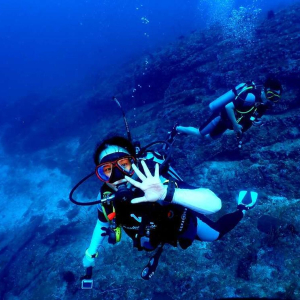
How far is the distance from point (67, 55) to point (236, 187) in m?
101

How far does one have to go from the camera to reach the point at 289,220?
576 cm

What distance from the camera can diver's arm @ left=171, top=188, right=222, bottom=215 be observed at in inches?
87.0

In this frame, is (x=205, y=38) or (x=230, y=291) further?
(x=205, y=38)

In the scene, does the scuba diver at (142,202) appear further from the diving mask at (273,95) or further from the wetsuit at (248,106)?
the diving mask at (273,95)

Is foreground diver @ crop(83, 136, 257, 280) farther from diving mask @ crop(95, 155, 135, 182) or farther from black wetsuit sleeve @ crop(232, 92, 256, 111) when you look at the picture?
black wetsuit sleeve @ crop(232, 92, 256, 111)

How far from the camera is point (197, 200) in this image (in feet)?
7.47

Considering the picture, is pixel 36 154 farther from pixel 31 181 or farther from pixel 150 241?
pixel 150 241

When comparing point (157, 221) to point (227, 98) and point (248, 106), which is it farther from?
point (227, 98)

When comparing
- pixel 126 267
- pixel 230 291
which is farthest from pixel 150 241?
pixel 126 267

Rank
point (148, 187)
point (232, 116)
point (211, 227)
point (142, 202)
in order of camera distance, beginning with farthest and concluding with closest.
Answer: point (232, 116), point (211, 227), point (142, 202), point (148, 187)

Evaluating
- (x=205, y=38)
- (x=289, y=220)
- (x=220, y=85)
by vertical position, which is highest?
(x=205, y=38)

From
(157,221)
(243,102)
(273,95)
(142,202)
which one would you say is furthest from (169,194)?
(273,95)

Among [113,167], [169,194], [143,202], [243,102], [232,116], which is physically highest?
[113,167]

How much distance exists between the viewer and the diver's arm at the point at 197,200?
221 cm
